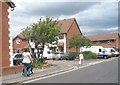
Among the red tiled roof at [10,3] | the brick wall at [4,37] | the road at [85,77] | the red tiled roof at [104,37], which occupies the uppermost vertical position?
the red tiled roof at [104,37]

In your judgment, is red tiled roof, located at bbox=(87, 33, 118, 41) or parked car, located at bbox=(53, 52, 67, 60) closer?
parked car, located at bbox=(53, 52, 67, 60)

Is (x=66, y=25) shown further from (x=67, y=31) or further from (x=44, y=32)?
(x=44, y=32)

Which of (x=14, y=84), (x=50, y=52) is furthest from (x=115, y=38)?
(x=14, y=84)

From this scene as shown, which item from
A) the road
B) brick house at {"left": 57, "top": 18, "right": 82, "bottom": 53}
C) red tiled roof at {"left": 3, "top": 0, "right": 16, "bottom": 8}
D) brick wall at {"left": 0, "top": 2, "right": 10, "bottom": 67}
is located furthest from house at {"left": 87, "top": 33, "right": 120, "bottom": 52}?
brick wall at {"left": 0, "top": 2, "right": 10, "bottom": 67}

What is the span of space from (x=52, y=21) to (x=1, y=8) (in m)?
10.5

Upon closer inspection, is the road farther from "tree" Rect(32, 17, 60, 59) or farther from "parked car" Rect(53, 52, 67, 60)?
"parked car" Rect(53, 52, 67, 60)

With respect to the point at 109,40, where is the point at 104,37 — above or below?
above

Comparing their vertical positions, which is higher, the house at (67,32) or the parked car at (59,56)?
the house at (67,32)

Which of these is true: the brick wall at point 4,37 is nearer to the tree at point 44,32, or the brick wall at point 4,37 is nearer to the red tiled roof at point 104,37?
the tree at point 44,32

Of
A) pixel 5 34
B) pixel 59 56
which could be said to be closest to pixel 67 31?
pixel 59 56

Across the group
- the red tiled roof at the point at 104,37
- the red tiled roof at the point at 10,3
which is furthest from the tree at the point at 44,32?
the red tiled roof at the point at 104,37

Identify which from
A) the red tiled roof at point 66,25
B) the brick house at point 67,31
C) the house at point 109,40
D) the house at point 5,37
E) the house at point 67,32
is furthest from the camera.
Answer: the house at point 109,40

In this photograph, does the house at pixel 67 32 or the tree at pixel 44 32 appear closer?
the tree at pixel 44 32

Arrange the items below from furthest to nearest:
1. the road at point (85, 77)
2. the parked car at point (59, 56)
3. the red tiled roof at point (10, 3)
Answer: the parked car at point (59, 56), the red tiled roof at point (10, 3), the road at point (85, 77)
